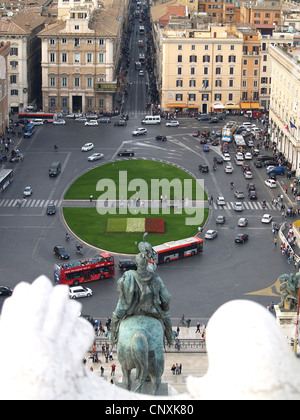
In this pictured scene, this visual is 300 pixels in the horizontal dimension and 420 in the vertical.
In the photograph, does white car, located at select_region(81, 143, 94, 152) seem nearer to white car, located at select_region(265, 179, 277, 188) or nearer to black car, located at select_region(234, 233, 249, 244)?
white car, located at select_region(265, 179, 277, 188)

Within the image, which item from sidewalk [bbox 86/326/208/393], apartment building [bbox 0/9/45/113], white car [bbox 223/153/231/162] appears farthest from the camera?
apartment building [bbox 0/9/45/113]

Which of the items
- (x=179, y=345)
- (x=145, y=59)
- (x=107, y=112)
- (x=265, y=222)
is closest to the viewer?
(x=179, y=345)

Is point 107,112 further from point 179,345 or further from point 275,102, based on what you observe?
point 179,345

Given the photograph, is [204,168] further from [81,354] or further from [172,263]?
[81,354]

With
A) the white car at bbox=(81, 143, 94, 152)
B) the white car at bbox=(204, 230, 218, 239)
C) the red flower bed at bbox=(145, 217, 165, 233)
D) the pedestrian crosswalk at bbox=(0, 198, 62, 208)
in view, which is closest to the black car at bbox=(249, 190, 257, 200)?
the white car at bbox=(204, 230, 218, 239)

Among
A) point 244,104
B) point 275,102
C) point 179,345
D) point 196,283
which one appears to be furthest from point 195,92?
point 179,345

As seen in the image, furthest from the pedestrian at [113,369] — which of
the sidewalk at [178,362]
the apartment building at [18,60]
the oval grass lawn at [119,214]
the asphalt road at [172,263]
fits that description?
the apartment building at [18,60]
